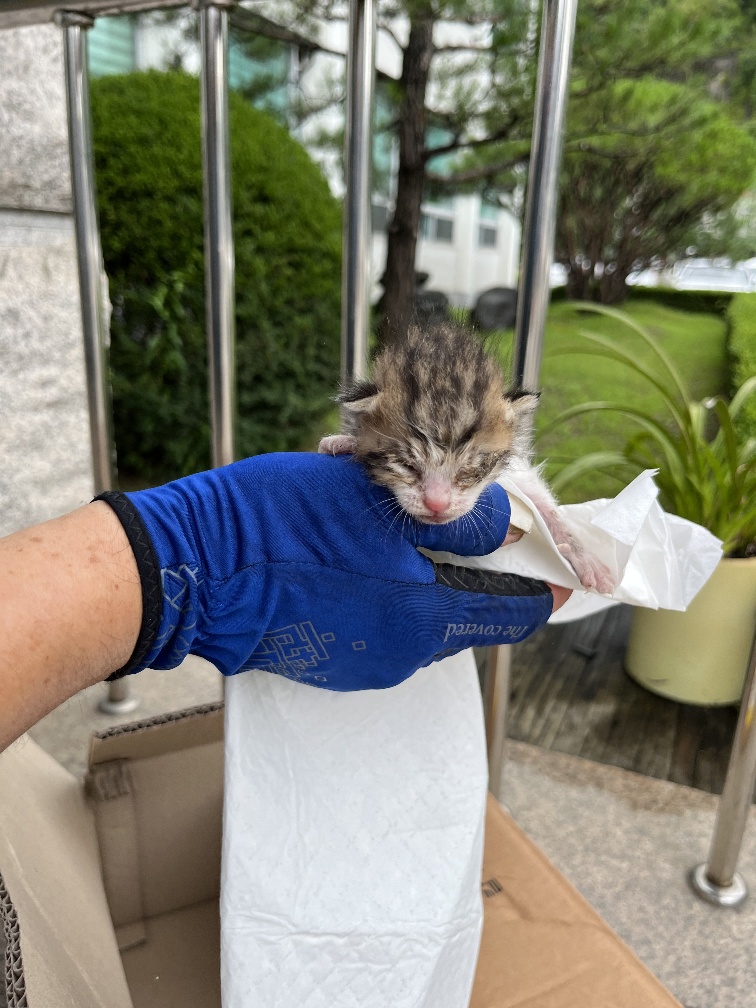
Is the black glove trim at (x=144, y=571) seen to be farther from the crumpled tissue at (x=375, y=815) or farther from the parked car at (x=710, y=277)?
the parked car at (x=710, y=277)

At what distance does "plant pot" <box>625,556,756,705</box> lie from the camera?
1253 mm

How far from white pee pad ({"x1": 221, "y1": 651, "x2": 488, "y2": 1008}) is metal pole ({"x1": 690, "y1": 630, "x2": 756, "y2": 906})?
347 millimetres

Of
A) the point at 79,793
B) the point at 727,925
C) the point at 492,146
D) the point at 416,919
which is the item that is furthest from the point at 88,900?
the point at 492,146

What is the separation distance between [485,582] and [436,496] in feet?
0.32

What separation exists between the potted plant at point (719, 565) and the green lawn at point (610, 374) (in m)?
0.45

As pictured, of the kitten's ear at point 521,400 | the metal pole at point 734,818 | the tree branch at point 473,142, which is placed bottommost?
the metal pole at point 734,818

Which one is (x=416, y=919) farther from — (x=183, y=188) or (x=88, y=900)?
(x=183, y=188)

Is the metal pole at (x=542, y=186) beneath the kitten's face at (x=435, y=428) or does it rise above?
above

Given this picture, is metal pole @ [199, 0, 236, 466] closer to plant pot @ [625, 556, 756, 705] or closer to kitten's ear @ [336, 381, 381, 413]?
kitten's ear @ [336, 381, 381, 413]

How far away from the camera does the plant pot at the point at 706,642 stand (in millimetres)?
1253

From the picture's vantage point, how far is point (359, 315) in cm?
79

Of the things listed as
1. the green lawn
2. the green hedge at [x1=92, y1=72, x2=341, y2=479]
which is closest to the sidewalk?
the green lawn

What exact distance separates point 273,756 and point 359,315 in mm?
439

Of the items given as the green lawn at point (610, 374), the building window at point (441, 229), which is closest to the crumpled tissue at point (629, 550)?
the green lawn at point (610, 374)
